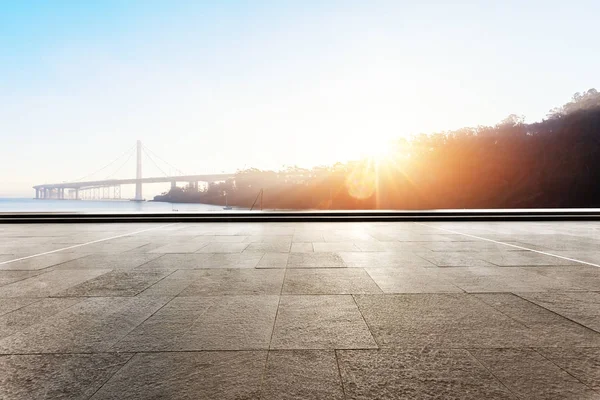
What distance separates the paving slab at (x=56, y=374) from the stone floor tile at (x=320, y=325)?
1445 millimetres

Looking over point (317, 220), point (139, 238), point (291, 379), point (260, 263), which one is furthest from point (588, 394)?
point (317, 220)

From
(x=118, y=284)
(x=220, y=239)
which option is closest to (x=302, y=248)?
(x=220, y=239)

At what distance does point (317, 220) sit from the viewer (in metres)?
18.5

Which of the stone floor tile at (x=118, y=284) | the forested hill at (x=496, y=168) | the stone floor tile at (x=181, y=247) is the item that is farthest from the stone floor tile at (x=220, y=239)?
the forested hill at (x=496, y=168)

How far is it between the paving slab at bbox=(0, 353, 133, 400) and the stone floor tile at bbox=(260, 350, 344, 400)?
131 centimetres

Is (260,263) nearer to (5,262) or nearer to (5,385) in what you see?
(5,385)

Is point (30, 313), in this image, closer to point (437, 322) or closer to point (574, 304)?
point (437, 322)

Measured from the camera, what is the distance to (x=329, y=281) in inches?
225

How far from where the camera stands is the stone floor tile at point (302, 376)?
8.20ft

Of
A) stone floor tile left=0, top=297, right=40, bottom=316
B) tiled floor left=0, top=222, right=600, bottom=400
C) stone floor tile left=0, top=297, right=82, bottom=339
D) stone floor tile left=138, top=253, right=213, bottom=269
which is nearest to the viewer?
tiled floor left=0, top=222, right=600, bottom=400

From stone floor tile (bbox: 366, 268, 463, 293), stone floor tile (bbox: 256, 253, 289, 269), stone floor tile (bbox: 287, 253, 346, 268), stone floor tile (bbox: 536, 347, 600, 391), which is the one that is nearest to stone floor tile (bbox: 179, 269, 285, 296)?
stone floor tile (bbox: 256, 253, 289, 269)

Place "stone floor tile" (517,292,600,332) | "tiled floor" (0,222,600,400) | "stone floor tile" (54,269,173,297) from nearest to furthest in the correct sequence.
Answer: "tiled floor" (0,222,600,400)
"stone floor tile" (517,292,600,332)
"stone floor tile" (54,269,173,297)

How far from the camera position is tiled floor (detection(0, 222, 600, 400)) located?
2.63 metres

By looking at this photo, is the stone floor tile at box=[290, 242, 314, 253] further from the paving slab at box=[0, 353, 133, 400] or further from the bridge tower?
the bridge tower
